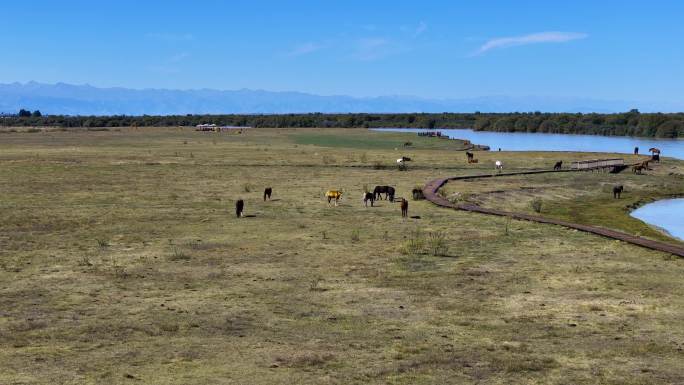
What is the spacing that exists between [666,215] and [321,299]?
1154 inches

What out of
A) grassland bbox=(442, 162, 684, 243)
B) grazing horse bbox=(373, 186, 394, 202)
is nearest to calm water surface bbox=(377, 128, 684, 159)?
grassland bbox=(442, 162, 684, 243)

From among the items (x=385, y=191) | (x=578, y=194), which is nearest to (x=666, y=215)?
(x=578, y=194)

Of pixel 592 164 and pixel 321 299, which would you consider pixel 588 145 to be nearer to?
pixel 592 164

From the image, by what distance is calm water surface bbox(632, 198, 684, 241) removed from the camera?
34.6 meters

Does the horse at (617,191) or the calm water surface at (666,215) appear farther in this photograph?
the horse at (617,191)

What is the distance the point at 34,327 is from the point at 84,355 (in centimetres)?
231

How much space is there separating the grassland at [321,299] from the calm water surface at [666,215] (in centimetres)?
1011

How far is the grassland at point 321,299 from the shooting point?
40.5ft

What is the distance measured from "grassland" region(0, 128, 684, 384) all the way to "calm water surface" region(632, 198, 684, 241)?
10110 mm

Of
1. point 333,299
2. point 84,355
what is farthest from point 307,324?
point 84,355

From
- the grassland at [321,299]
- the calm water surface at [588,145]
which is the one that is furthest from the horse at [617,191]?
the calm water surface at [588,145]

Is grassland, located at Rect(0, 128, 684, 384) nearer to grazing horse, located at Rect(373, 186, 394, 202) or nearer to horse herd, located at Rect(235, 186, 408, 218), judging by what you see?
horse herd, located at Rect(235, 186, 408, 218)

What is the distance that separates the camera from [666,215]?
39.7 meters

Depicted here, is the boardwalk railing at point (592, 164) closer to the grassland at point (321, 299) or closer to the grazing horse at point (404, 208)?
the grassland at point (321, 299)
